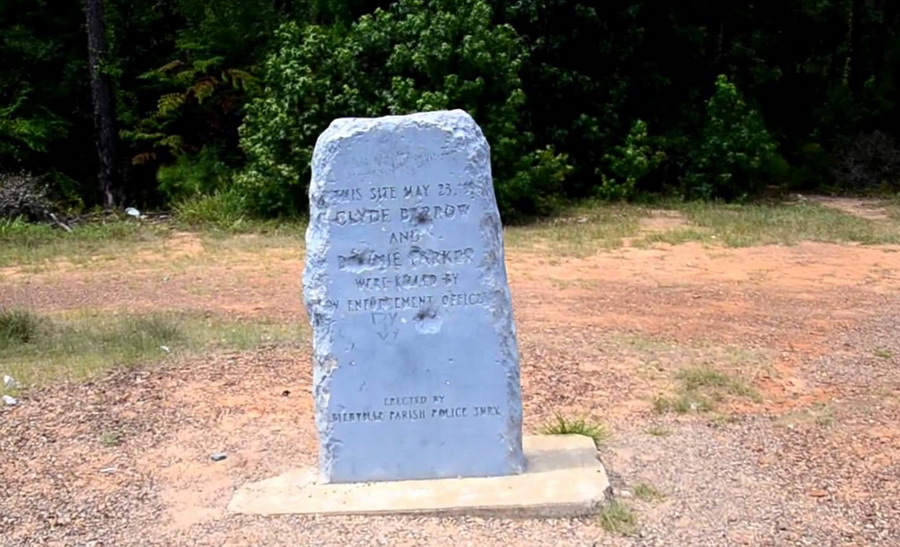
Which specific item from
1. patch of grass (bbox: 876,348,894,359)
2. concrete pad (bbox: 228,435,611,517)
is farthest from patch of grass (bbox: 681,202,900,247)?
concrete pad (bbox: 228,435,611,517)

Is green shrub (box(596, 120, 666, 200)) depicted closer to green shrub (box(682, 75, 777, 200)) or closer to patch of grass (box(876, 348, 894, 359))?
green shrub (box(682, 75, 777, 200))

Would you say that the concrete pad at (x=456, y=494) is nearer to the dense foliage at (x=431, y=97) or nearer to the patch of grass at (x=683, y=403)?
the patch of grass at (x=683, y=403)

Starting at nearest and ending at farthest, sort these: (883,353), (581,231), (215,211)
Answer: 1. (883,353)
2. (581,231)
3. (215,211)

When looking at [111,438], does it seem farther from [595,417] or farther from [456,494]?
[595,417]

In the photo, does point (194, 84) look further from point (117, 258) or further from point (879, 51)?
point (879, 51)

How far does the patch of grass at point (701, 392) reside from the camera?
5.75 m

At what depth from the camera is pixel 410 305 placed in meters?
4.48

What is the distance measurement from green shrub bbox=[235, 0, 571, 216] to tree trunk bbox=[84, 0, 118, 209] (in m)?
3.22

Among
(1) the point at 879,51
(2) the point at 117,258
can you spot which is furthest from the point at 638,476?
(1) the point at 879,51

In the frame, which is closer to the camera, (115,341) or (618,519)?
(618,519)

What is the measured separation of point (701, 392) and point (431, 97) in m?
7.71

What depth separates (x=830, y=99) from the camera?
20016 mm

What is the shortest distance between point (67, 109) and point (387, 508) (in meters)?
15.3

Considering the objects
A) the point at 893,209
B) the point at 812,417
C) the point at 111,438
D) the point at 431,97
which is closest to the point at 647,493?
the point at 812,417
